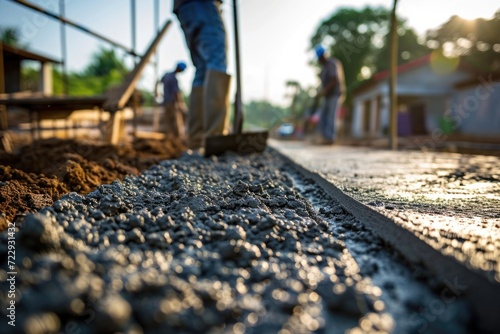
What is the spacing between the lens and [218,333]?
1.94ft

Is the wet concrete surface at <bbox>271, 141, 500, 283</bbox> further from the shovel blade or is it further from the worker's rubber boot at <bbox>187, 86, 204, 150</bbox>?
the worker's rubber boot at <bbox>187, 86, 204, 150</bbox>

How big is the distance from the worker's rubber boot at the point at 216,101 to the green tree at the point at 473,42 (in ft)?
58.0

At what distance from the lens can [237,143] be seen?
9.89 ft

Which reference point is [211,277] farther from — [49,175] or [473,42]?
[473,42]

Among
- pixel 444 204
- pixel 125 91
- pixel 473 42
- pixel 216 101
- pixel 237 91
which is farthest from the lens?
pixel 473 42

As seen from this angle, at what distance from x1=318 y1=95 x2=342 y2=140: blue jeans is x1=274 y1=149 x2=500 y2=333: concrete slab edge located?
559cm

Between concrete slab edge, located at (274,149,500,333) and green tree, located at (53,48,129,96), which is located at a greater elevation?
green tree, located at (53,48,129,96)

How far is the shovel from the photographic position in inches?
109

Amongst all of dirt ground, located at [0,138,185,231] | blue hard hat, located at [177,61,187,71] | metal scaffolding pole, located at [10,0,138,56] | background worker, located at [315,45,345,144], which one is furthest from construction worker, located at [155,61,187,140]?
dirt ground, located at [0,138,185,231]

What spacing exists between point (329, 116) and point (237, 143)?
407cm

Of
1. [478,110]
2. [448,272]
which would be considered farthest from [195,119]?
[478,110]

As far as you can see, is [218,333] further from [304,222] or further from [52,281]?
[304,222]

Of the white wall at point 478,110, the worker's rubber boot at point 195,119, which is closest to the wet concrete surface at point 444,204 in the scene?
the worker's rubber boot at point 195,119

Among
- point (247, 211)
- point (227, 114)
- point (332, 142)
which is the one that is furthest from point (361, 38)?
point (247, 211)
